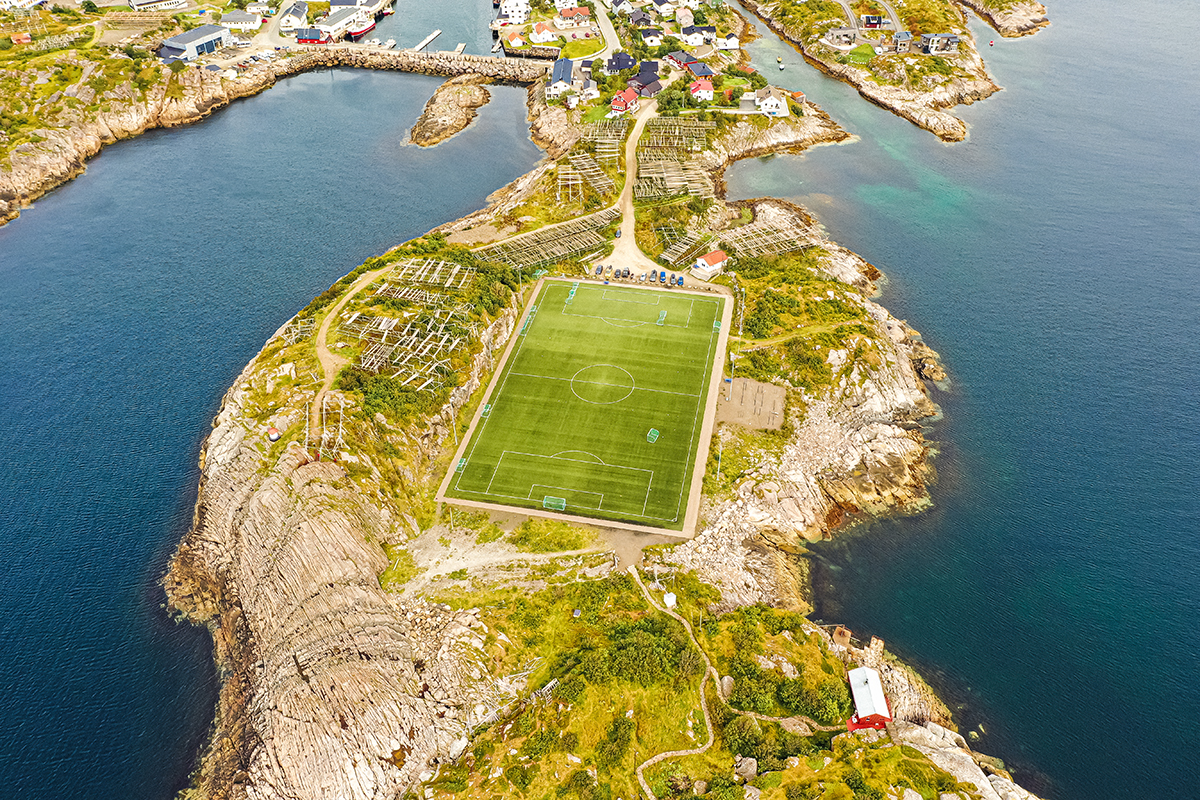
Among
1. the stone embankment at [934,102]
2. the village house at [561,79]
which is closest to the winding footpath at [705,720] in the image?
the village house at [561,79]

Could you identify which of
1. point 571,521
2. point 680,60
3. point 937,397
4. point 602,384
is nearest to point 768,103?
point 680,60

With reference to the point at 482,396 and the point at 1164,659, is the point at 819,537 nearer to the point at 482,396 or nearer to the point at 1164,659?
the point at 1164,659

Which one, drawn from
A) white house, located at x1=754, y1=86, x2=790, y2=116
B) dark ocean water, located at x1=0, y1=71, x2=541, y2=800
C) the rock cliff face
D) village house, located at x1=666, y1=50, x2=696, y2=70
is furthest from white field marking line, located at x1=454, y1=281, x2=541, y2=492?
village house, located at x1=666, y1=50, x2=696, y2=70

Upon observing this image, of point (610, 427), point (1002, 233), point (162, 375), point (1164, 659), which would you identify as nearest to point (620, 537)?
point (610, 427)

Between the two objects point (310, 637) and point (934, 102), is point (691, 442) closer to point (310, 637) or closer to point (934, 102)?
point (310, 637)

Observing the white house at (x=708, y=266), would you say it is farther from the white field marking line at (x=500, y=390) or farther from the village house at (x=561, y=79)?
the village house at (x=561, y=79)

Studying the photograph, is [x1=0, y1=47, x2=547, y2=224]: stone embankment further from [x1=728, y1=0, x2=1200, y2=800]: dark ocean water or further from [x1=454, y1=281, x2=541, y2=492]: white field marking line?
[x1=728, y1=0, x2=1200, y2=800]: dark ocean water
